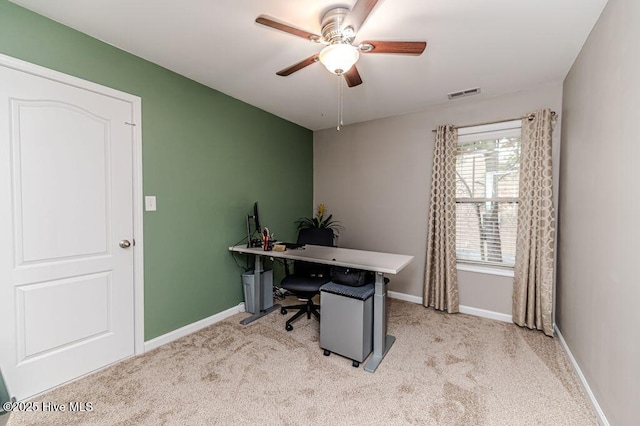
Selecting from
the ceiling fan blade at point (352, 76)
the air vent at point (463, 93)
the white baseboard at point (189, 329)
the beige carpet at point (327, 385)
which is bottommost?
the beige carpet at point (327, 385)

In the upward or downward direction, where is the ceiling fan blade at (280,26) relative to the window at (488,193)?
upward

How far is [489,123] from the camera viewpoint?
3020 millimetres

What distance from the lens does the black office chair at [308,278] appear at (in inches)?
105

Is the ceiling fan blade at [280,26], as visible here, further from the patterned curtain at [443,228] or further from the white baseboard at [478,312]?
the white baseboard at [478,312]

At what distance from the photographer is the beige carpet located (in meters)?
1.65

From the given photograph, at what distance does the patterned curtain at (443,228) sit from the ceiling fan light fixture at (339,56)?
1964mm

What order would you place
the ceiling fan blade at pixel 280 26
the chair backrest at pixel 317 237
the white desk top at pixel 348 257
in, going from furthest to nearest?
the chair backrest at pixel 317 237, the white desk top at pixel 348 257, the ceiling fan blade at pixel 280 26

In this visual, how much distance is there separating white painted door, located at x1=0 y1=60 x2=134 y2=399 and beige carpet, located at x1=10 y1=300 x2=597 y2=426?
0.29m

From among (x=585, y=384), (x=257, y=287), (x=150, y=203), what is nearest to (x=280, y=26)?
(x=150, y=203)

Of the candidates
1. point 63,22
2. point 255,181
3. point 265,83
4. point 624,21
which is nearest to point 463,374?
point 624,21

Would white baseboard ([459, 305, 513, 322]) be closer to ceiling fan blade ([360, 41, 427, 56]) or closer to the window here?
the window

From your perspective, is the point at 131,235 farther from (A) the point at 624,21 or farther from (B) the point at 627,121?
(A) the point at 624,21

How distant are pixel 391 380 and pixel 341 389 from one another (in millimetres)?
388

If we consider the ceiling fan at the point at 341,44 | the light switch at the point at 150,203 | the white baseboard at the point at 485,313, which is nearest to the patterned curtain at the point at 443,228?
the white baseboard at the point at 485,313
